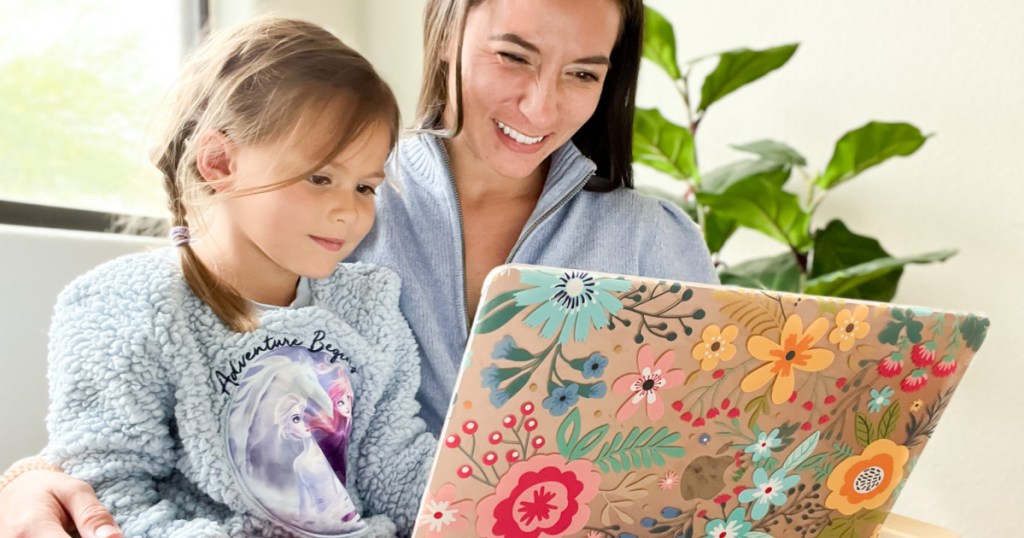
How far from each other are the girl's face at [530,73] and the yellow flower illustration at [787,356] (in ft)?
1.59

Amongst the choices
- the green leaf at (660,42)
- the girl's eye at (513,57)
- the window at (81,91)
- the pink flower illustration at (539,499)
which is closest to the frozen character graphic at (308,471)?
the pink flower illustration at (539,499)

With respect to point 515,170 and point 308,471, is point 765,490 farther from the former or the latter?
point 515,170

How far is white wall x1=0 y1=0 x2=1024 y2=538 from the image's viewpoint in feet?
4.67

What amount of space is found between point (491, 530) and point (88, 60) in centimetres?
140

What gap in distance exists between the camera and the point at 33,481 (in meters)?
0.67

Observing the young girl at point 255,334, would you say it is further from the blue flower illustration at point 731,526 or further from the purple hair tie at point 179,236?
the blue flower illustration at point 731,526

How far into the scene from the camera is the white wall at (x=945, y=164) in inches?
56.1

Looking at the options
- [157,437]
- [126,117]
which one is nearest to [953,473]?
[157,437]

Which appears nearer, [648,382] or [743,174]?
[648,382]

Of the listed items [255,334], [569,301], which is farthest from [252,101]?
[569,301]

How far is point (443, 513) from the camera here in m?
0.54

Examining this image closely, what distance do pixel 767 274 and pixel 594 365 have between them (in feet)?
3.24

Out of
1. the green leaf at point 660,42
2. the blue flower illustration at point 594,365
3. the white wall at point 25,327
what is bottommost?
the white wall at point 25,327

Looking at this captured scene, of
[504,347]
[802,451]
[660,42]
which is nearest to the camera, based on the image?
[504,347]
